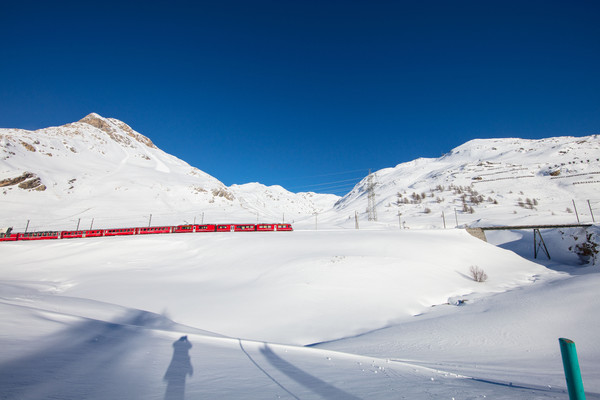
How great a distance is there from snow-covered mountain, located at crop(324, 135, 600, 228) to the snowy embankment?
1217 inches

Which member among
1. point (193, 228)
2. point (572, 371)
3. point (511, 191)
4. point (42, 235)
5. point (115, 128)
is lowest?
point (572, 371)

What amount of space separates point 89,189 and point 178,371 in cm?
7845

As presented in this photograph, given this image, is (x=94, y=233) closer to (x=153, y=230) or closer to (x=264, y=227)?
(x=153, y=230)

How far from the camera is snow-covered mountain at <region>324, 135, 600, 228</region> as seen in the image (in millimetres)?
53750

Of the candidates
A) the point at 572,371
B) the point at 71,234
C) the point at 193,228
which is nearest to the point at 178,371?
the point at 572,371

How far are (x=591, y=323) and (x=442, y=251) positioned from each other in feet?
59.4

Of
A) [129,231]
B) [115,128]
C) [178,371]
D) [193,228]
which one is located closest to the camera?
[178,371]

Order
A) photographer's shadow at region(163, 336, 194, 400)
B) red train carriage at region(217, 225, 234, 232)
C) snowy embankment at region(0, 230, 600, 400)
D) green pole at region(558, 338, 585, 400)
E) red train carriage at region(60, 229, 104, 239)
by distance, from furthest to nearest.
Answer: red train carriage at region(217, 225, 234, 232) < red train carriage at region(60, 229, 104, 239) < snowy embankment at region(0, 230, 600, 400) < photographer's shadow at region(163, 336, 194, 400) < green pole at region(558, 338, 585, 400)

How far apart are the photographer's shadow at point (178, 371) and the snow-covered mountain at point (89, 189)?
51.0 m

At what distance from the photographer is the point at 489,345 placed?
830cm

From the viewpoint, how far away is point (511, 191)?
2810 inches

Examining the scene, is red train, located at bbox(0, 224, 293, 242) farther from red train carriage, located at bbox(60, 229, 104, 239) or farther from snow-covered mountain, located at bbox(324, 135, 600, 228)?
snow-covered mountain, located at bbox(324, 135, 600, 228)

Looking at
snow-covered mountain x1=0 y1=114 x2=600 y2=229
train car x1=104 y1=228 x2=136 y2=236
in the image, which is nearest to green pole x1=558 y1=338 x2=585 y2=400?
train car x1=104 y1=228 x2=136 y2=236

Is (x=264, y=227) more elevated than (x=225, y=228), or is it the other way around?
(x=264, y=227)
